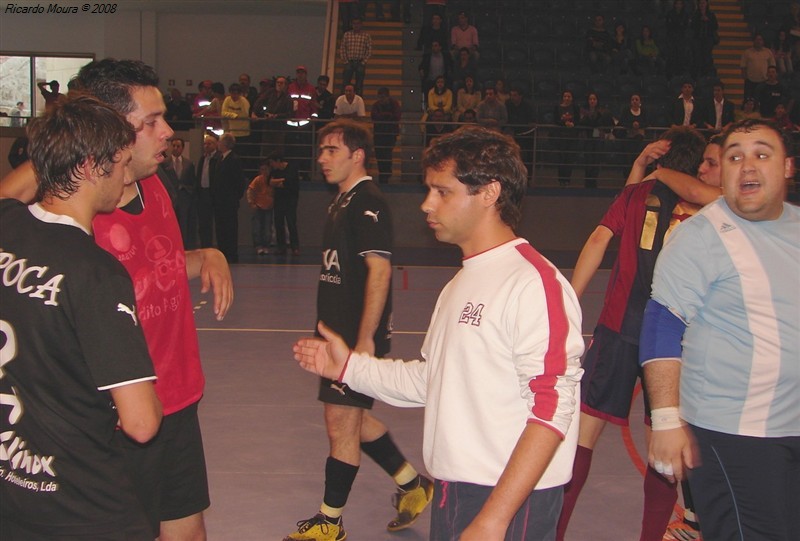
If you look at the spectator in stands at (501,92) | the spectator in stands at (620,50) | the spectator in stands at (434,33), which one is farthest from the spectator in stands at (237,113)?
the spectator in stands at (620,50)

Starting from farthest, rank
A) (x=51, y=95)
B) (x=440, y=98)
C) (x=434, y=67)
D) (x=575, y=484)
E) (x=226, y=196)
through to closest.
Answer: (x=434, y=67)
(x=440, y=98)
(x=226, y=196)
(x=51, y=95)
(x=575, y=484)

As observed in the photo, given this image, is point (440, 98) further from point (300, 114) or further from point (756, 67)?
point (756, 67)

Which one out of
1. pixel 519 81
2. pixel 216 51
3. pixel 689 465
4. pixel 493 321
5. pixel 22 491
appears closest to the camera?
pixel 22 491

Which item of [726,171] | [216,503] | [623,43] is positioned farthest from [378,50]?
[726,171]

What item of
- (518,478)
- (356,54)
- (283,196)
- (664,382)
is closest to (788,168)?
(664,382)

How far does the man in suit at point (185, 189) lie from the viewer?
1411 centimetres

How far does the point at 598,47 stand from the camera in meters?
19.6

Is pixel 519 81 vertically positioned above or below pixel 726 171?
above

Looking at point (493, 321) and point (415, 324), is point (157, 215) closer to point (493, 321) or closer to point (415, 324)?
point (493, 321)

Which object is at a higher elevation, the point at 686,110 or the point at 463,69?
the point at 463,69

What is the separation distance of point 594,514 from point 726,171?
237 cm

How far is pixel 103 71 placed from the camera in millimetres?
2953

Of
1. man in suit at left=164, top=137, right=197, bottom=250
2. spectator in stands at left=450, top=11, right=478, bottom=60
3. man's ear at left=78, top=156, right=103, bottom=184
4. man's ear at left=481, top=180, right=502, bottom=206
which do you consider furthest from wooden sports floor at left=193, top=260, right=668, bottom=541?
spectator in stands at left=450, top=11, right=478, bottom=60

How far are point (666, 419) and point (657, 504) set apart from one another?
1330 millimetres
